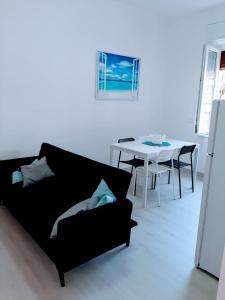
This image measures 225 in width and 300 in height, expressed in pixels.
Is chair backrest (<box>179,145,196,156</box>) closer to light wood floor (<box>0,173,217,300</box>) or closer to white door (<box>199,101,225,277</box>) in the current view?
light wood floor (<box>0,173,217,300</box>)

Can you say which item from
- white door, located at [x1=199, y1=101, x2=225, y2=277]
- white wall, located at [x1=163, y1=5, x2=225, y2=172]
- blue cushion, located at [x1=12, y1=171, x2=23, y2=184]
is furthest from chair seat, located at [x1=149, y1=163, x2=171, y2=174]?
blue cushion, located at [x1=12, y1=171, x2=23, y2=184]

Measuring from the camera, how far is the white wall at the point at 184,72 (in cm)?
451

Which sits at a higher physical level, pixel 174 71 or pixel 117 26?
pixel 117 26

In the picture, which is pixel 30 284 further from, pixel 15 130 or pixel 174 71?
pixel 174 71

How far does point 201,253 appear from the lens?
7.00 ft

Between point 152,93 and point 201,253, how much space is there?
3592 mm

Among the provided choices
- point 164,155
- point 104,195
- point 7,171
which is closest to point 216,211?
point 104,195

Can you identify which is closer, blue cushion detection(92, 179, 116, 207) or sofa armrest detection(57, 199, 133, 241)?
sofa armrest detection(57, 199, 133, 241)

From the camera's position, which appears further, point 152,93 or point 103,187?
point 152,93

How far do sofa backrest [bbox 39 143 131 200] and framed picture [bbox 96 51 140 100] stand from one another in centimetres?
157

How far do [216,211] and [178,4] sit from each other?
3671mm

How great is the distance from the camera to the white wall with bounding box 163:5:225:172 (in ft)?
14.8

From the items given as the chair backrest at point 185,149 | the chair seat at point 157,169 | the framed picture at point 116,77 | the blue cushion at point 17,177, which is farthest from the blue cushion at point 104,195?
the framed picture at point 116,77

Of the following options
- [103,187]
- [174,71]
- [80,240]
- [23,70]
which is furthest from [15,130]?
[174,71]
